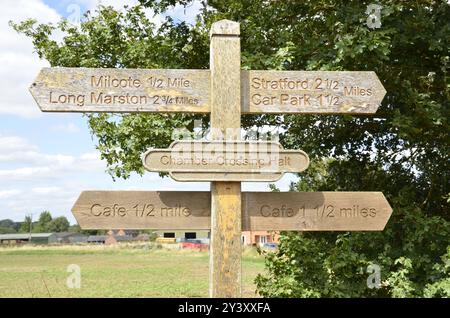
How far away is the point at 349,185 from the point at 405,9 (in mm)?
3276

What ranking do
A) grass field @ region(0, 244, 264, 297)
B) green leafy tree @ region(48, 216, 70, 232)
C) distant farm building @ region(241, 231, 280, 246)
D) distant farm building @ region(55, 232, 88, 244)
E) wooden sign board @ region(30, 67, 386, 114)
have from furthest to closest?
1. green leafy tree @ region(48, 216, 70, 232)
2. distant farm building @ region(55, 232, 88, 244)
3. grass field @ region(0, 244, 264, 297)
4. distant farm building @ region(241, 231, 280, 246)
5. wooden sign board @ region(30, 67, 386, 114)

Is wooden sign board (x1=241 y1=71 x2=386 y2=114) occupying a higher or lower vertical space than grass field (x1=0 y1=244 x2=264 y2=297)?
higher

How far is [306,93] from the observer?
15.5ft

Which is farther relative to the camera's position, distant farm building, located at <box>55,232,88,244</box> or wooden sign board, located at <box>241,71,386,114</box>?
distant farm building, located at <box>55,232,88,244</box>

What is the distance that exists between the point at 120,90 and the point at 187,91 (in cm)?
60

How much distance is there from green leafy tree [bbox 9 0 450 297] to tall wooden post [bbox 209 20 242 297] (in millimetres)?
2782

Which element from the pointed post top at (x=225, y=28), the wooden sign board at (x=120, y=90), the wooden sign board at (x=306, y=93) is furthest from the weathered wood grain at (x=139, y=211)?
the pointed post top at (x=225, y=28)

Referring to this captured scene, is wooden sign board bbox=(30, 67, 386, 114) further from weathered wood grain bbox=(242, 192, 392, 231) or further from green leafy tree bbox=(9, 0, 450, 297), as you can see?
green leafy tree bbox=(9, 0, 450, 297)

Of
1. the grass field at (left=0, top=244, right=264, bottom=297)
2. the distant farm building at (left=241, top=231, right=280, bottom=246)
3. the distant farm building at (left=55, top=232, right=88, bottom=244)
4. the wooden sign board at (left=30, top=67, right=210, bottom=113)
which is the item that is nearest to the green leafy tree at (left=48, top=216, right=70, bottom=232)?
the distant farm building at (left=55, top=232, right=88, bottom=244)

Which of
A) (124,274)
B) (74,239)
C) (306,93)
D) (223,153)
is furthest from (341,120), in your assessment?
(74,239)

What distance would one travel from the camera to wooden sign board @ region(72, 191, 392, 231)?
4.36m

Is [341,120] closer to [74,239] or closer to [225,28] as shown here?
[225,28]

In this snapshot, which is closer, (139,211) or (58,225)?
(139,211)

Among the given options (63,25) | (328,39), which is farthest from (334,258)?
(63,25)
